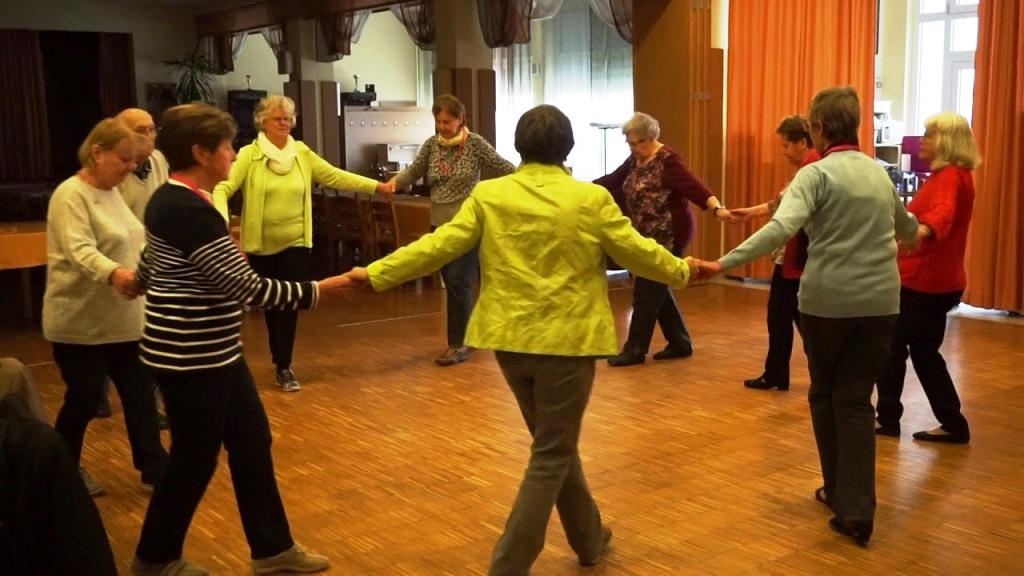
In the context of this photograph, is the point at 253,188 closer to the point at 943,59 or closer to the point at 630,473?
the point at 630,473

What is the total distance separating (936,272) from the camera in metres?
4.21

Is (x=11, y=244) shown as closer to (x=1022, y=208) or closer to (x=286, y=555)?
(x=286, y=555)

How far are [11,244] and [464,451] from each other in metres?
4.08

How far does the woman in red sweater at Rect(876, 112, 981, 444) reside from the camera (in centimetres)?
411

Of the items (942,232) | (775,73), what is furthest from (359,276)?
(775,73)

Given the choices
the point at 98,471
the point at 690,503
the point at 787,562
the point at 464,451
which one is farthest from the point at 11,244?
the point at 787,562

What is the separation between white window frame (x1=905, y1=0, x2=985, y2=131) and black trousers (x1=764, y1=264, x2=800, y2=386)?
8677 millimetres

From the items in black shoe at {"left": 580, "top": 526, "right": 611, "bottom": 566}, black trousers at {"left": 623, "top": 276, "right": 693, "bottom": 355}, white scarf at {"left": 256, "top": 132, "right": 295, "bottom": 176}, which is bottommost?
black shoe at {"left": 580, "top": 526, "right": 611, "bottom": 566}

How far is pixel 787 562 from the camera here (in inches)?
130

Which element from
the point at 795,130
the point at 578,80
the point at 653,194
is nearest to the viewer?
the point at 795,130

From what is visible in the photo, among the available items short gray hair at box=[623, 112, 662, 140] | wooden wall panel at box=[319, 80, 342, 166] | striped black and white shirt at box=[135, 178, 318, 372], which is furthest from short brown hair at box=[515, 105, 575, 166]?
wooden wall panel at box=[319, 80, 342, 166]

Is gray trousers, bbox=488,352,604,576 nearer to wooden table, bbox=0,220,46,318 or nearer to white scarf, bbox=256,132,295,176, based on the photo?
white scarf, bbox=256,132,295,176

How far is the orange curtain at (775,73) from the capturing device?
832cm

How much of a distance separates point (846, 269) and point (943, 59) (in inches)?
451
